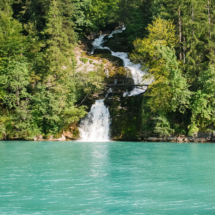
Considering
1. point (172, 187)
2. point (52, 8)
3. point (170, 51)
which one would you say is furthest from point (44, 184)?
point (52, 8)

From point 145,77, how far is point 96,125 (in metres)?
9.31

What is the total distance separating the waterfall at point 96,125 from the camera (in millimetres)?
40469

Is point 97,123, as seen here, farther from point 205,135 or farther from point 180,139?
point 205,135

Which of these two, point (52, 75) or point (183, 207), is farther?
point (52, 75)

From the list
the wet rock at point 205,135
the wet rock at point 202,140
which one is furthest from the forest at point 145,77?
the wet rock at point 202,140

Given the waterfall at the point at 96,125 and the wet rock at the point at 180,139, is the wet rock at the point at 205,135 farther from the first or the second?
the waterfall at the point at 96,125

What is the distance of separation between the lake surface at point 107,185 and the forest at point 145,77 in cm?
1461

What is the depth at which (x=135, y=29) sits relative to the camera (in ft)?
184

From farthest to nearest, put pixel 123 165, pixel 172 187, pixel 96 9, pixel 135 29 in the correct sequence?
pixel 96 9, pixel 135 29, pixel 123 165, pixel 172 187

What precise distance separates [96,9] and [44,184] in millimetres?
56047

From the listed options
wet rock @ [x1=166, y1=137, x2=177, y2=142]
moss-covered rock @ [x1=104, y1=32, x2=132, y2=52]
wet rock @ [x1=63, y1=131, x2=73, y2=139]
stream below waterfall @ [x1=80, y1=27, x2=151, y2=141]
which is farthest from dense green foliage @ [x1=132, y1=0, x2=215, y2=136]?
moss-covered rock @ [x1=104, y1=32, x2=132, y2=52]

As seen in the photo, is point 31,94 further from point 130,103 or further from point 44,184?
point 44,184

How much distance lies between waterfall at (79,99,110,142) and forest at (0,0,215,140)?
5.23ft

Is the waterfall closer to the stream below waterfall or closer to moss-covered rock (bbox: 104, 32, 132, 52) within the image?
the stream below waterfall
